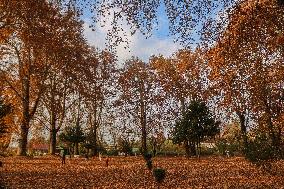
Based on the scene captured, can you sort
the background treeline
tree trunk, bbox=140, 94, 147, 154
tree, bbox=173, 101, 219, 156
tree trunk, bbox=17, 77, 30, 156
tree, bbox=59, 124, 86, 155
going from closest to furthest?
the background treeline → tree trunk, bbox=17, 77, 30, 156 → tree, bbox=173, 101, 219, 156 → tree, bbox=59, 124, 86, 155 → tree trunk, bbox=140, 94, 147, 154

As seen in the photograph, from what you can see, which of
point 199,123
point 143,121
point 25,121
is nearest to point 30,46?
point 25,121

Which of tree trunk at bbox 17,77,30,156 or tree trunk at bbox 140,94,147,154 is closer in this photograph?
tree trunk at bbox 17,77,30,156

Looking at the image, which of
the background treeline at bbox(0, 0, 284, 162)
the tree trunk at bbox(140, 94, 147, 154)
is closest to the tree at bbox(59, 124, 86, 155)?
the background treeline at bbox(0, 0, 284, 162)

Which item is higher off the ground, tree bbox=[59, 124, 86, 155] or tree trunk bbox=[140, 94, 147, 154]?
tree trunk bbox=[140, 94, 147, 154]

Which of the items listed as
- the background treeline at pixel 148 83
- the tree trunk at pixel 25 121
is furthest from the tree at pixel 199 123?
the tree trunk at pixel 25 121

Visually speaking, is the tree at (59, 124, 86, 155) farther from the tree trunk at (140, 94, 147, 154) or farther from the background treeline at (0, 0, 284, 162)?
the tree trunk at (140, 94, 147, 154)

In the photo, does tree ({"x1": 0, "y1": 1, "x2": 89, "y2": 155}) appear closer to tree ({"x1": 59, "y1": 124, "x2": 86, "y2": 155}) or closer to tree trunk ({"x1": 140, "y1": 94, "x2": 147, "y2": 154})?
tree ({"x1": 59, "y1": 124, "x2": 86, "y2": 155})

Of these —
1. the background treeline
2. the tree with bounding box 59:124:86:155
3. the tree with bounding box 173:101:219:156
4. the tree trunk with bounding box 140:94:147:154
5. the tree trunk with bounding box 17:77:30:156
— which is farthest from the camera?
the tree trunk with bounding box 140:94:147:154

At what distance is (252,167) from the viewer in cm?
2398

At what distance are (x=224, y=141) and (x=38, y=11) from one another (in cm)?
4345

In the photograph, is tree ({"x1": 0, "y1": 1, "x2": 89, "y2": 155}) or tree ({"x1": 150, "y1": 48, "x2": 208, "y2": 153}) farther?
tree ({"x1": 150, "y1": 48, "x2": 208, "y2": 153})

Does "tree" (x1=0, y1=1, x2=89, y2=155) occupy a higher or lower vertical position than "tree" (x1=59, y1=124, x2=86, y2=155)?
higher

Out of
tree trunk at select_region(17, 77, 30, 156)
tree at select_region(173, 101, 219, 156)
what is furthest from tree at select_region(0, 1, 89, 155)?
tree at select_region(173, 101, 219, 156)

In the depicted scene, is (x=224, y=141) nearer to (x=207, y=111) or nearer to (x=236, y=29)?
(x=207, y=111)
